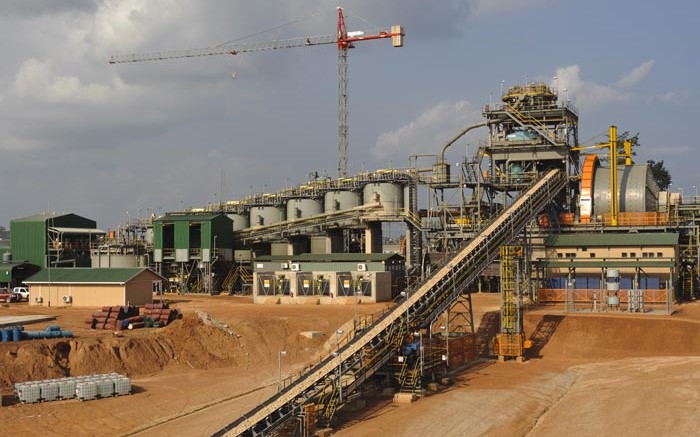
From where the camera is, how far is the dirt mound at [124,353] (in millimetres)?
57156

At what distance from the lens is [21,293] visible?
314ft

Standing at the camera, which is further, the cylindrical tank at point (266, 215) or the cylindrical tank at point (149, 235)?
the cylindrical tank at point (149, 235)

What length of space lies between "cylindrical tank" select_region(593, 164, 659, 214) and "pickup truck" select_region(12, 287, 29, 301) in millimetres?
65355

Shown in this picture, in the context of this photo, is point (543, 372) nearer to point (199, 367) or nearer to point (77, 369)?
point (199, 367)

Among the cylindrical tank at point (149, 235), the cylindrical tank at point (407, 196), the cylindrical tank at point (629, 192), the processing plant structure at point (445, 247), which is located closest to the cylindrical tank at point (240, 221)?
the processing plant structure at point (445, 247)

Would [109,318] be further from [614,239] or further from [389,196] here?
[614,239]

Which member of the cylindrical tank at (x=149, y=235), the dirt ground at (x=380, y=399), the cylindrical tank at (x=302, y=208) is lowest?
the dirt ground at (x=380, y=399)

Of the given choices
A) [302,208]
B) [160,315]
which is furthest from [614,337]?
Result: [302,208]

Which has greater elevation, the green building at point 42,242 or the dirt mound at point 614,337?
the green building at point 42,242

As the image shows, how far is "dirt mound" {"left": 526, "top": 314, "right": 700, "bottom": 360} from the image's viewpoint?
2494 inches

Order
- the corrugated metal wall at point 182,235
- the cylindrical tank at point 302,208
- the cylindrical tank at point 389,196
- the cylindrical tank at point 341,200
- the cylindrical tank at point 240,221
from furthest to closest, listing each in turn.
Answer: the cylindrical tank at point 240,221, the cylindrical tank at point 302,208, the cylindrical tank at point 341,200, the corrugated metal wall at point 182,235, the cylindrical tank at point 389,196

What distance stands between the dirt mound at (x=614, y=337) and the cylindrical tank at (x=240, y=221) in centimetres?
5754

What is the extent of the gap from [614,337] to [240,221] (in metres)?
63.9

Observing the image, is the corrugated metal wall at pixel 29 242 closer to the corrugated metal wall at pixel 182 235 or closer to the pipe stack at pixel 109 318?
the corrugated metal wall at pixel 182 235
